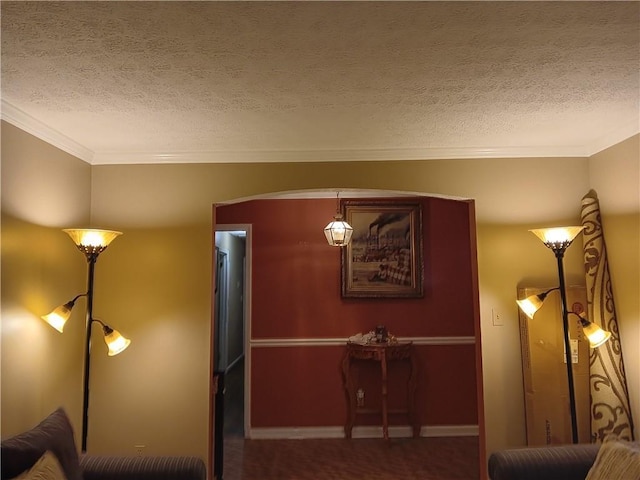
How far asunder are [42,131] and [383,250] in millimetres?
3167

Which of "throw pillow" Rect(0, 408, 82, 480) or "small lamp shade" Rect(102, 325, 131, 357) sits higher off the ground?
"small lamp shade" Rect(102, 325, 131, 357)

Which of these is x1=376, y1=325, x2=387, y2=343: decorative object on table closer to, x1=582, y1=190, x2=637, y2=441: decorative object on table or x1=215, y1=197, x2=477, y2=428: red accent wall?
x1=215, y1=197, x2=477, y2=428: red accent wall

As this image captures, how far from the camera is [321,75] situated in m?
2.11

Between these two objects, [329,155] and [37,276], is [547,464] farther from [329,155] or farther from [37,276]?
[37,276]

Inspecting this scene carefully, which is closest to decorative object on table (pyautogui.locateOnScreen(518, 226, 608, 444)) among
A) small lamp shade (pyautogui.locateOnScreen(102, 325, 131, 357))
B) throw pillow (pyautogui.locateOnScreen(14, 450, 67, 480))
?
small lamp shade (pyautogui.locateOnScreen(102, 325, 131, 357))

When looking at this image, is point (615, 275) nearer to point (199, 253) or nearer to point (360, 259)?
point (360, 259)

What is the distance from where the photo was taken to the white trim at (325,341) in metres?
4.60

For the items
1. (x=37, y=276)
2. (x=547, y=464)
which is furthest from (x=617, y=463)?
(x=37, y=276)

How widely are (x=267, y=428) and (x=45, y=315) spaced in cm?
258

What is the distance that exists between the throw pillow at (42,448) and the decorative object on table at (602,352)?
3.19m

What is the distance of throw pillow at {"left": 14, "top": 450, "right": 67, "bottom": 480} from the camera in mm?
1857

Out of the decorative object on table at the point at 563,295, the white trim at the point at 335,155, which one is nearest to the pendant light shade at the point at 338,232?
the white trim at the point at 335,155

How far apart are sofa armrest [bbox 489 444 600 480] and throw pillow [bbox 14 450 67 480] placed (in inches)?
85.1

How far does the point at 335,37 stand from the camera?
1.78m
